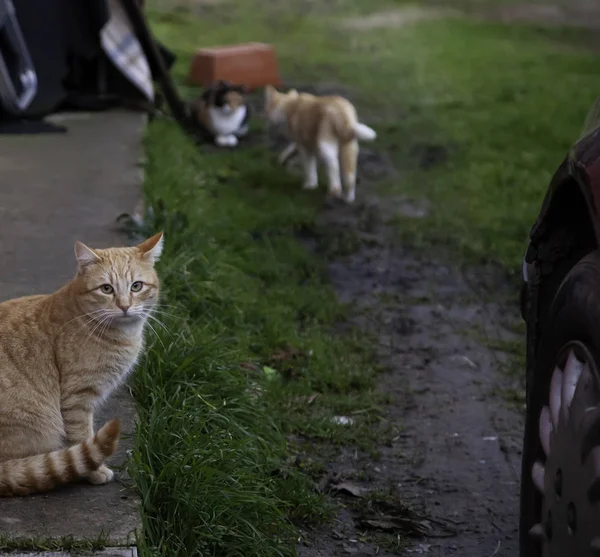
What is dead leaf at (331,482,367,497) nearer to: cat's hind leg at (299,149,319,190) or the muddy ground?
the muddy ground

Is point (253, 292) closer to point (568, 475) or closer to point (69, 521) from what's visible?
point (69, 521)

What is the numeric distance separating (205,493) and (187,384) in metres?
0.67

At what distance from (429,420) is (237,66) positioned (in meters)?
6.89

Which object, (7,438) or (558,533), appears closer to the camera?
(558,533)

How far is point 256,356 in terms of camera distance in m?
4.62

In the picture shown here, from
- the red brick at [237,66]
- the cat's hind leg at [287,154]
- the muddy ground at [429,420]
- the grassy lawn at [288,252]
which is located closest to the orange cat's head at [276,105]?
the cat's hind leg at [287,154]

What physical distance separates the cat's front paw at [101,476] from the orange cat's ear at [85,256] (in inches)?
25.4

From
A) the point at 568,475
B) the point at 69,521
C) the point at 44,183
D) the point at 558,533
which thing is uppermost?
the point at 568,475

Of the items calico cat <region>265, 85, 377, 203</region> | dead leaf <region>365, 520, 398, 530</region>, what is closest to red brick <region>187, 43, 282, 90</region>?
calico cat <region>265, 85, 377, 203</region>

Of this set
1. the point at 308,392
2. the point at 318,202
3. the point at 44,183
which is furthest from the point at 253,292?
the point at 318,202

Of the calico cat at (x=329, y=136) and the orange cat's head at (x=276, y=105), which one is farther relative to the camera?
the orange cat's head at (x=276, y=105)

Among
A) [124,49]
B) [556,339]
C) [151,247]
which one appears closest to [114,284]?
[151,247]

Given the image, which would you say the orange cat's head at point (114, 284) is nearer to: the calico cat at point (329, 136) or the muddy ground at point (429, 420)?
the muddy ground at point (429, 420)

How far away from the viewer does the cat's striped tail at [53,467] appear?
9.19 ft
